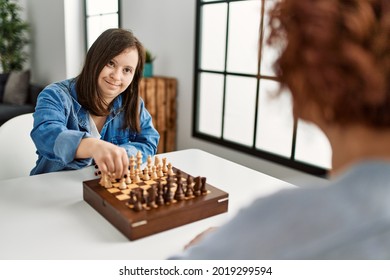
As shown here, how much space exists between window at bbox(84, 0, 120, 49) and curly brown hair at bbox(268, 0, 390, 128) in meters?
4.27

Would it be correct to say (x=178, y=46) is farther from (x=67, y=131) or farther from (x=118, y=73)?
(x=67, y=131)

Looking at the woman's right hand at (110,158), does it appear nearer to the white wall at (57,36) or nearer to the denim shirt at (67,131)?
the denim shirt at (67,131)

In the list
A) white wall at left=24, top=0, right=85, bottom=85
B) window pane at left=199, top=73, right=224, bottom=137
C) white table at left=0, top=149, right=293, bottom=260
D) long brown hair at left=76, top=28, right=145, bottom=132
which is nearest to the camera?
white table at left=0, top=149, right=293, bottom=260

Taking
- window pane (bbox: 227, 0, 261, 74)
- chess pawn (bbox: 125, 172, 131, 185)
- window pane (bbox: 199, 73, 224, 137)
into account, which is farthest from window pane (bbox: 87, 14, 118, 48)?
chess pawn (bbox: 125, 172, 131, 185)

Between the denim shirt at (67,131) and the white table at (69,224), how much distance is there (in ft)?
0.39

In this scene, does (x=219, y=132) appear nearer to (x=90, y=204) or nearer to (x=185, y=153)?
(x=185, y=153)

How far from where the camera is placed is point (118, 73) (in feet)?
5.07

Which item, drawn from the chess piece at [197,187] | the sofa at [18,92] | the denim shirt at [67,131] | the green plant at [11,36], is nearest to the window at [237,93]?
the denim shirt at [67,131]

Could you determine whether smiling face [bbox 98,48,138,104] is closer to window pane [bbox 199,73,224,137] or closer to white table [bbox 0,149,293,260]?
white table [bbox 0,149,293,260]

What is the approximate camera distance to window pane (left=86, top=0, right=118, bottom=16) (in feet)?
14.8


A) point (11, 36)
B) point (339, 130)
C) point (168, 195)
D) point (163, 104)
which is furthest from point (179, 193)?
point (11, 36)
